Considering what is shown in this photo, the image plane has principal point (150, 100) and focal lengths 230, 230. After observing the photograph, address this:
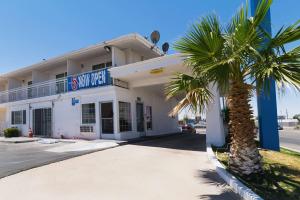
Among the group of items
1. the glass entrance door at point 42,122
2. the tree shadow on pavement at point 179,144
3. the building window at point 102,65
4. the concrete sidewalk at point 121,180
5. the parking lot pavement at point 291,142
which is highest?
the building window at point 102,65

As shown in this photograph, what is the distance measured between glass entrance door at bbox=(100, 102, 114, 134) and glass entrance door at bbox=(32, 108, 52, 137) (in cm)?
559

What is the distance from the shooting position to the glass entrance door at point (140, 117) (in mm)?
16625

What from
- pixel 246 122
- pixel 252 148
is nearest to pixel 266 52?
pixel 246 122

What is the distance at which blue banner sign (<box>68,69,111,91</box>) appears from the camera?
1481 centimetres

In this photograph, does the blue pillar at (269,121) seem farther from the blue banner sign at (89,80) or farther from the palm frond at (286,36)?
the blue banner sign at (89,80)

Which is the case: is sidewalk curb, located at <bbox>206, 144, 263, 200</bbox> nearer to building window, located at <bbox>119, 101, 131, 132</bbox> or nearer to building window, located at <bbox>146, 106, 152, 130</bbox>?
building window, located at <bbox>119, 101, 131, 132</bbox>

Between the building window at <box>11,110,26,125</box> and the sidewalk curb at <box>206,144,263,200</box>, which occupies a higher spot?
the building window at <box>11,110,26,125</box>

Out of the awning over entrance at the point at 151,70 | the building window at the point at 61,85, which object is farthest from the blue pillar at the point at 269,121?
the building window at the point at 61,85

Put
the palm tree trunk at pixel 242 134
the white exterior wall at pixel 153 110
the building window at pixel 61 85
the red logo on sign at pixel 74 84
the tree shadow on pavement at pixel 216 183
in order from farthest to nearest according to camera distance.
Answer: the building window at pixel 61 85 < the red logo on sign at pixel 74 84 < the white exterior wall at pixel 153 110 < the palm tree trunk at pixel 242 134 < the tree shadow on pavement at pixel 216 183

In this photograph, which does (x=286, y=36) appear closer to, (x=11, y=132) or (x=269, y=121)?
(x=269, y=121)

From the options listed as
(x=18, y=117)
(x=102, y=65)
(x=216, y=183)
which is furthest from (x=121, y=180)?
(x=18, y=117)

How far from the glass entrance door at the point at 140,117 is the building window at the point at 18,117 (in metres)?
10.8

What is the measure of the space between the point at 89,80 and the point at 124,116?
3394 millimetres

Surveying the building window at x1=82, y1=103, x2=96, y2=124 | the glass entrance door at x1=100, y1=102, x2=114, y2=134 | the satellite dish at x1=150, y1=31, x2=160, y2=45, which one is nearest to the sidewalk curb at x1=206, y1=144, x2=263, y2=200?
the glass entrance door at x1=100, y1=102, x2=114, y2=134
